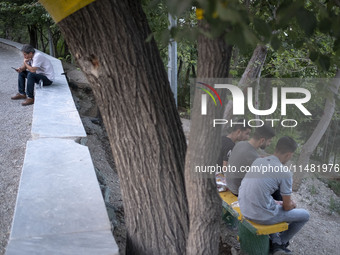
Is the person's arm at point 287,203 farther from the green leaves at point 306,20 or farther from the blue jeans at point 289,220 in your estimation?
the green leaves at point 306,20

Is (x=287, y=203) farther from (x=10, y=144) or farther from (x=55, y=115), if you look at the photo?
(x=10, y=144)

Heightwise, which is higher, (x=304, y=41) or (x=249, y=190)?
(x=304, y=41)

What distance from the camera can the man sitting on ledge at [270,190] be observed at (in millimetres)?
4074

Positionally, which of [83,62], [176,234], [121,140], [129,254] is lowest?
[129,254]

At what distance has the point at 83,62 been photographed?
2.53m

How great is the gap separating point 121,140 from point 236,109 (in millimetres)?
2031

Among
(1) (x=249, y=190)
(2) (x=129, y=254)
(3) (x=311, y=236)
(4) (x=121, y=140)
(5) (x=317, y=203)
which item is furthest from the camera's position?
(5) (x=317, y=203)

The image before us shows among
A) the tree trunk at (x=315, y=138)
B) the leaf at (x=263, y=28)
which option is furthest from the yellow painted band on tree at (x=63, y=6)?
the tree trunk at (x=315, y=138)

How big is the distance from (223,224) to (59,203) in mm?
2868

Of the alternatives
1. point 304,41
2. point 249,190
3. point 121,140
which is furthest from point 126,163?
point 249,190

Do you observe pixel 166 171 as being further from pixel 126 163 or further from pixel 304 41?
pixel 304 41

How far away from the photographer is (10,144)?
17.2 feet

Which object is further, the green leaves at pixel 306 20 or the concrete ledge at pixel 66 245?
the concrete ledge at pixel 66 245

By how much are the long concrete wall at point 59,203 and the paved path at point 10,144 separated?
462mm
